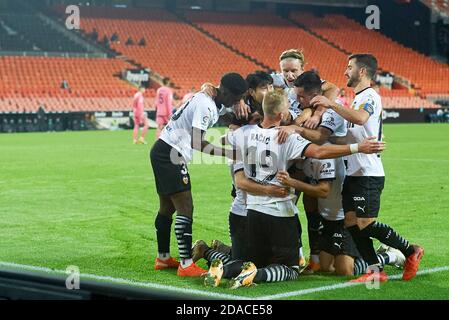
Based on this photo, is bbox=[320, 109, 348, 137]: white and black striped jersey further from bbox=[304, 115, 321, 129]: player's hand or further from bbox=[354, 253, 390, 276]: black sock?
bbox=[354, 253, 390, 276]: black sock

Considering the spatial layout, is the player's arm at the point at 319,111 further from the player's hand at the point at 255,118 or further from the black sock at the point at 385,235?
the black sock at the point at 385,235

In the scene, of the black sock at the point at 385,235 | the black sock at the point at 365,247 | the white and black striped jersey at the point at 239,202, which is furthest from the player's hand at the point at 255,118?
Result: the black sock at the point at 385,235

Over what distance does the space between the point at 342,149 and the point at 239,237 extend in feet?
4.30

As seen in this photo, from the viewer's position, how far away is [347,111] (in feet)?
20.9

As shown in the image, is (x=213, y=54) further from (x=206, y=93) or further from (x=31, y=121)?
(x=206, y=93)

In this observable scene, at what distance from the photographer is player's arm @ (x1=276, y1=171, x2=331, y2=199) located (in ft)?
21.4

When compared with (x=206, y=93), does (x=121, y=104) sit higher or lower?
lower

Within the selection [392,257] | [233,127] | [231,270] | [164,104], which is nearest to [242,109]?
[233,127]

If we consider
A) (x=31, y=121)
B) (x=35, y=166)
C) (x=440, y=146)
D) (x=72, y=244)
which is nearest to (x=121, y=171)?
(x=35, y=166)

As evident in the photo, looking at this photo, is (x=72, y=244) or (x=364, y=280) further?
(x=72, y=244)

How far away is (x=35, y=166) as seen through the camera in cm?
1761

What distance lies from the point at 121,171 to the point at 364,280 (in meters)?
10.6
